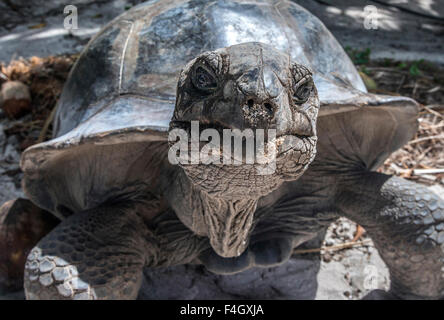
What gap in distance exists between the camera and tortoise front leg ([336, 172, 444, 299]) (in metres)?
2.10

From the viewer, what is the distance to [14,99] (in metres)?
3.78

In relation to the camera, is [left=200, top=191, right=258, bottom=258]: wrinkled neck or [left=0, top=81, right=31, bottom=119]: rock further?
[left=0, top=81, right=31, bottom=119]: rock

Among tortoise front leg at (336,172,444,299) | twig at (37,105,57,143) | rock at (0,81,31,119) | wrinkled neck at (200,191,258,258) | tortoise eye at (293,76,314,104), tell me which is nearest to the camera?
tortoise eye at (293,76,314,104)

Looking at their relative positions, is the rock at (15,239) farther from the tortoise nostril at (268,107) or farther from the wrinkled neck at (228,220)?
the tortoise nostril at (268,107)

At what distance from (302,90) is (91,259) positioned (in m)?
1.17

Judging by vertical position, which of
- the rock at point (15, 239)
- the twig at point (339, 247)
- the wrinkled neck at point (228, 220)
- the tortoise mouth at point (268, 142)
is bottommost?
the twig at point (339, 247)

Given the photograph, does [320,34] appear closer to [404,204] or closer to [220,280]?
[404,204]

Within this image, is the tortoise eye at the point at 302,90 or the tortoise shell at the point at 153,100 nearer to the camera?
the tortoise eye at the point at 302,90

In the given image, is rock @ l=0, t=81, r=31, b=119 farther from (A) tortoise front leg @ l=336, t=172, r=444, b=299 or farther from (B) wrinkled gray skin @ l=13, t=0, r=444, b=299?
(A) tortoise front leg @ l=336, t=172, r=444, b=299

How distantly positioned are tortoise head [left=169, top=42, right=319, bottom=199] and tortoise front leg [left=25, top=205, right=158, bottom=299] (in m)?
0.78

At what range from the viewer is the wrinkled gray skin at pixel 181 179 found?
74.0 inches

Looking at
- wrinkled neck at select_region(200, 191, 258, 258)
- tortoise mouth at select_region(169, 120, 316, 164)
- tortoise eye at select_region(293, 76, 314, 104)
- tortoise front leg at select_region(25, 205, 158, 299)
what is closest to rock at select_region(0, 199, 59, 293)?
tortoise front leg at select_region(25, 205, 158, 299)

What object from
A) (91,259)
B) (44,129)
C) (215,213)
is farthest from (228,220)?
(44,129)

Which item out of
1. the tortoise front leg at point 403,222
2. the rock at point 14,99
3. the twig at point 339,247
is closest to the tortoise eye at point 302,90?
the tortoise front leg at point 403,222
